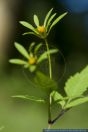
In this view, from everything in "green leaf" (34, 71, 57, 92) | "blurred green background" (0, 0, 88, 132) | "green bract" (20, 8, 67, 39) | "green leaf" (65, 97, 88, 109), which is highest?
"green bract" (20, 8, 67, 39)

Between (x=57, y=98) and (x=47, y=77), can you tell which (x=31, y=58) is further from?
(x=57, y=98)

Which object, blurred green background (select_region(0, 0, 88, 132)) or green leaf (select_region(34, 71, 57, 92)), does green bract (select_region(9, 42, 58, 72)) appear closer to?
green leaf (select_region(34, 71, 57, 92))

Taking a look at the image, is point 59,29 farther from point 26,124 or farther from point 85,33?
point 26,124

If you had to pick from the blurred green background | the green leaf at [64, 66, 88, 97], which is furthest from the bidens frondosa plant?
the blurred green background

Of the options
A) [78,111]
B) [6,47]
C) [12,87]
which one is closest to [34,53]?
[78,111]

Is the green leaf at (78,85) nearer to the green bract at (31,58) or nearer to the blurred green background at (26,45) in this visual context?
the green bract at (31,58)

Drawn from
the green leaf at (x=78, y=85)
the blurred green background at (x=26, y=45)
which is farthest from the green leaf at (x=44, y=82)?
the blurred green background at (x=26, y=45)

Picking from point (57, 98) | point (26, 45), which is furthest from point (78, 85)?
point (26, 45)
